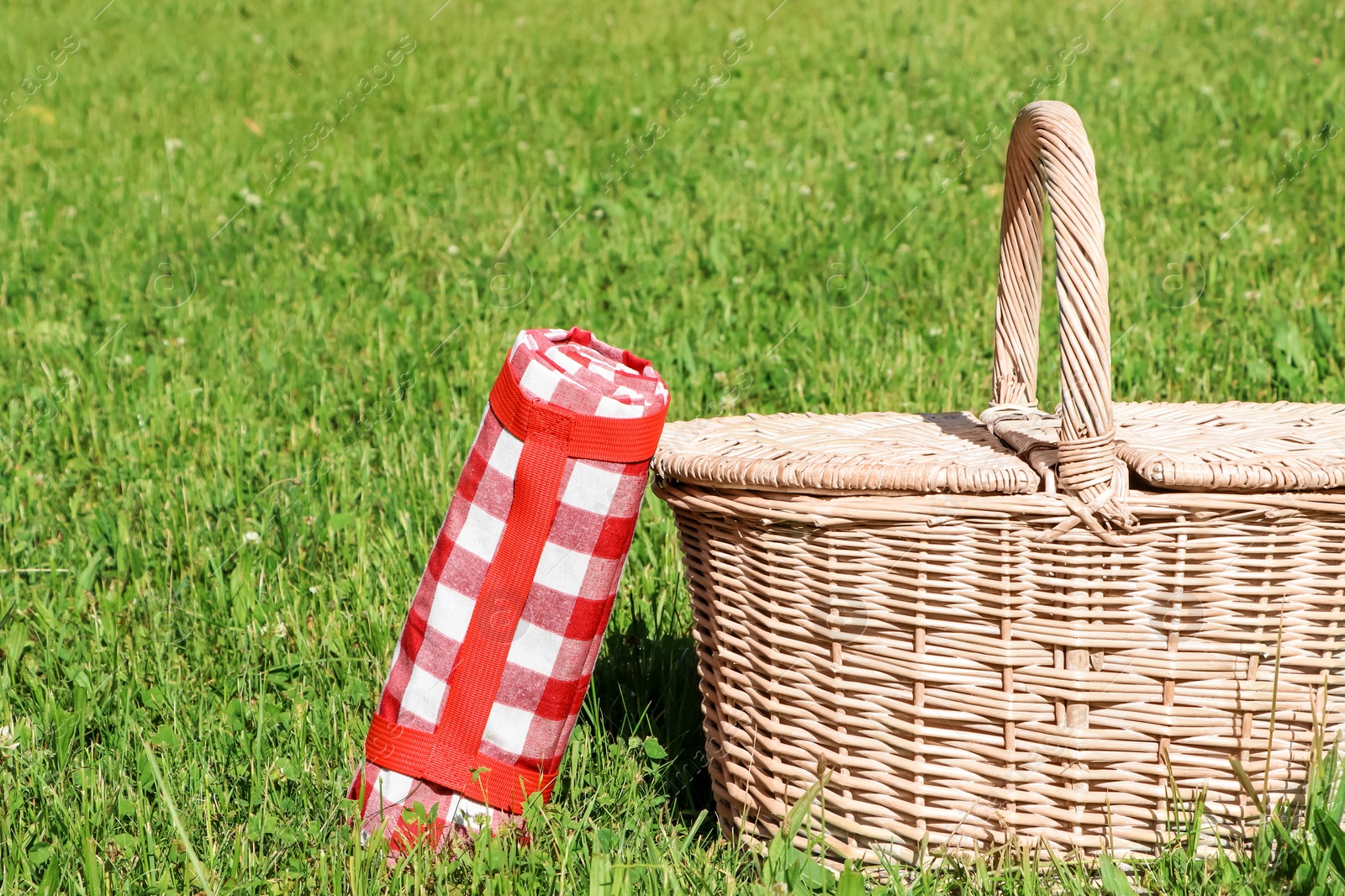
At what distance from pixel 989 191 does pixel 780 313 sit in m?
1.58

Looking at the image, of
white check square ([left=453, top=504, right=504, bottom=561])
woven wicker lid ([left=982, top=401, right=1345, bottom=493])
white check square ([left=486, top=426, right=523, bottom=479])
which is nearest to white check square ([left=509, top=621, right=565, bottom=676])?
white check square ([left=453, top=504, right=504, bottom=561])

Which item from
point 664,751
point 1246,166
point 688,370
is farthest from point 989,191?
point 664,751

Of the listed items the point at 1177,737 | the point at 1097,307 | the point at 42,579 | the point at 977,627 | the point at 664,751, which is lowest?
the point at 42,579

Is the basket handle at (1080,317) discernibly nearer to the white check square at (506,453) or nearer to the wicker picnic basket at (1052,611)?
the wicker picnic basket at (1052,611)

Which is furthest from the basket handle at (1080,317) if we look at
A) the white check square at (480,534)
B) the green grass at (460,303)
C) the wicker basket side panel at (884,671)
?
the white check square at (480,534)

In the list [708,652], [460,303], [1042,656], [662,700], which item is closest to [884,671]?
[1042,656]

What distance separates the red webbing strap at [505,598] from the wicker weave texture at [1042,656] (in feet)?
0.63

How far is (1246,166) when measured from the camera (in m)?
4.92

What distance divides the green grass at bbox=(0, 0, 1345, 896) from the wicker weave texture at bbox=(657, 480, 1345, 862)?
4.0 inches

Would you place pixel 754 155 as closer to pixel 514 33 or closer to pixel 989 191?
pixel 989 191

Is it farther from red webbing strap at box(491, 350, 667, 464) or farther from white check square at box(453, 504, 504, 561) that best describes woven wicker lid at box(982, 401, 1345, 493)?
white check square at box(453, 504, 504, 561)

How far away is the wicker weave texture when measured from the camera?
1528 mm

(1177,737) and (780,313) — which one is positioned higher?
(1177,737)

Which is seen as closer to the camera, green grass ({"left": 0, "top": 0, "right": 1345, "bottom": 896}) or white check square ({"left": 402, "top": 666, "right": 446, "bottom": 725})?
white check square ({"left": 402, "top": 666, "right": 446, "bottom": 725})
